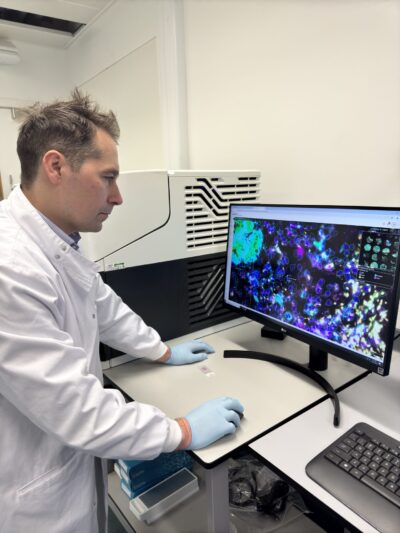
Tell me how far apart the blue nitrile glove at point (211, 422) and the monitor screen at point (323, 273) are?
28cm

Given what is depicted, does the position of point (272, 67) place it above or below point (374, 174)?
above

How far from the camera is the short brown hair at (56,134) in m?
0.74

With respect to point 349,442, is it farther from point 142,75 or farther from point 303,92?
point 142,75

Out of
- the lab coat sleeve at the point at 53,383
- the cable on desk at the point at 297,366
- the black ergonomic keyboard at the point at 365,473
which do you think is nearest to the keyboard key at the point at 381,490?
the black ergonomic keyboard at the point at 365,473

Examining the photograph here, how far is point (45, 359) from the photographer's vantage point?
639 mm

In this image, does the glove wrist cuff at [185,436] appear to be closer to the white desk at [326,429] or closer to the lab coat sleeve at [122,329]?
the white desk at [326,429]

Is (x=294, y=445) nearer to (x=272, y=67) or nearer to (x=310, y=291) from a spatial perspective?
(x=310, y=291)

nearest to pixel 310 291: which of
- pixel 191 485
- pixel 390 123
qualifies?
pixel 390 123

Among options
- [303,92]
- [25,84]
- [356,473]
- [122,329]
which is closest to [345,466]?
A: [356,473]

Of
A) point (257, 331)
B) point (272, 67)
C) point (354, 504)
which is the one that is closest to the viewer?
point (354, 504)

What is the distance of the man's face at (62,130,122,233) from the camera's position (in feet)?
→ 2.49

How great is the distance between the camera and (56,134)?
739 millimetres

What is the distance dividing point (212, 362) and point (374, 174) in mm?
815

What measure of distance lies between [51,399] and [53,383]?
0.03 metres
